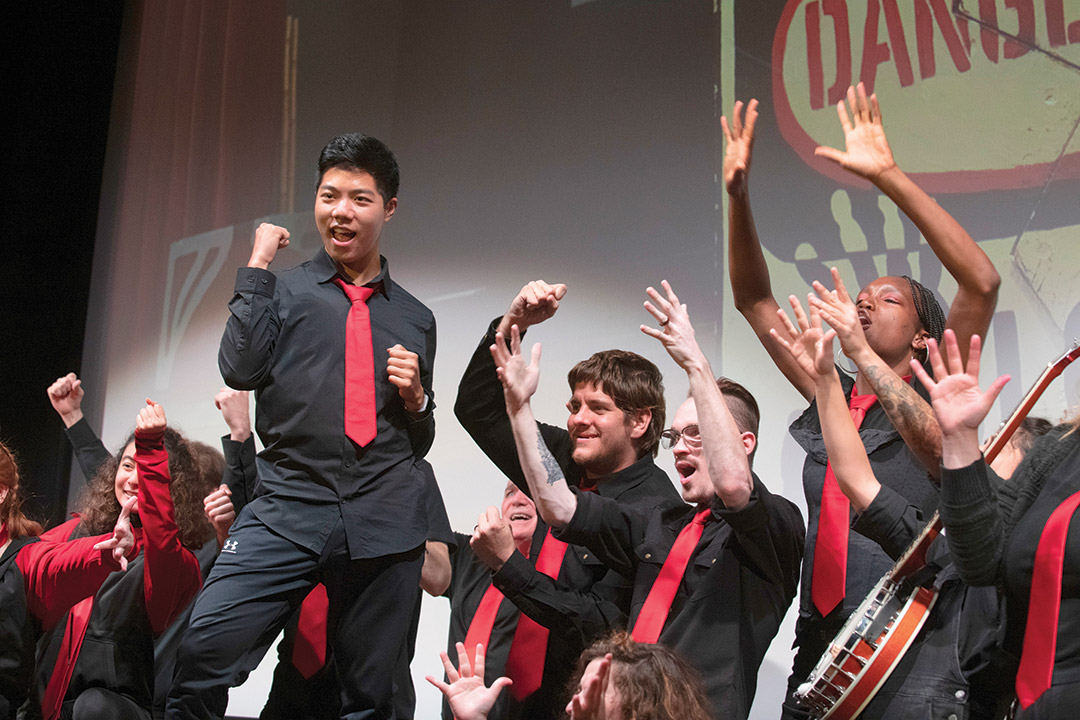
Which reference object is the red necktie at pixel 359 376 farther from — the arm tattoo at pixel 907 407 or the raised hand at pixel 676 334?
the arm tattoo at pixel 907 407

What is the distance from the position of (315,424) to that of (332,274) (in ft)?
1.20

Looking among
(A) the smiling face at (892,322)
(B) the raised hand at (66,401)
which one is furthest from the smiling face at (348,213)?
(B) the raised hand at (66,401)

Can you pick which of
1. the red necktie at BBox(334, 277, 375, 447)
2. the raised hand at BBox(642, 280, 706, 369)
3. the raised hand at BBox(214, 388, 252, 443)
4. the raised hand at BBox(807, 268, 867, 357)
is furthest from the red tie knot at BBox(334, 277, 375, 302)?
the raised hand at BBox(807, 268, 867, 357)

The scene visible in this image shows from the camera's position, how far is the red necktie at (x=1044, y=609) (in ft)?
4.99

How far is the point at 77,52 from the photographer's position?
479 cm

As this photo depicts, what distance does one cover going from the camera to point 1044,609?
1551 millimetres

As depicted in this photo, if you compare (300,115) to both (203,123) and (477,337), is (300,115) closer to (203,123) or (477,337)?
(203,123)

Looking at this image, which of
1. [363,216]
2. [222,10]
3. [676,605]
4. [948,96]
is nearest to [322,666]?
[676,605]

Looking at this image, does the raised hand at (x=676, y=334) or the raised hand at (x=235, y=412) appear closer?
the raised hand at (x=676, y=334)

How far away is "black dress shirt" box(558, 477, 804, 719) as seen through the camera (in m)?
2.12

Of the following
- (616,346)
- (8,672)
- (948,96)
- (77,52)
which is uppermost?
(77,52)

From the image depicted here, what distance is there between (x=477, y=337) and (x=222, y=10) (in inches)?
78.1

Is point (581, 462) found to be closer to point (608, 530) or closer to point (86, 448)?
point (608, 530)

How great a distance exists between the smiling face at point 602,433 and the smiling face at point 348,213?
2.31 ft
